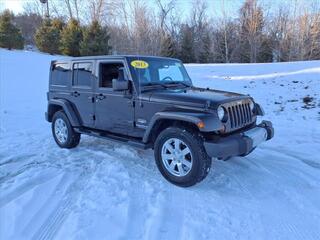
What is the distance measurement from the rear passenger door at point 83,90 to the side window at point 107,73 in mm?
254

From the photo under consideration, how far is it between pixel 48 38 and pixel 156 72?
90.1 ft

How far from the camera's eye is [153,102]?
4.96 metres

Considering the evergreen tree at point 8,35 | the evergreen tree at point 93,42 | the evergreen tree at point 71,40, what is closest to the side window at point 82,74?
the evergreen tree at point 93,42

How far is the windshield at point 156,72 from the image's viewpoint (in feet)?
17.3

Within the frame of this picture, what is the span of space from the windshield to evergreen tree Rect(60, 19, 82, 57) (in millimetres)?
25268

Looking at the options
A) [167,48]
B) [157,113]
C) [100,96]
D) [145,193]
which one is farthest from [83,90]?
[167,48]

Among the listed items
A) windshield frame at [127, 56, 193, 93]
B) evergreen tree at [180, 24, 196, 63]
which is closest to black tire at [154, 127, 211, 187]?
windshield frame at [127, 56, 193, 93]

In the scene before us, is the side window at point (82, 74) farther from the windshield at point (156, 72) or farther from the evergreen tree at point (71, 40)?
the evergreen tree at point (71, 40)

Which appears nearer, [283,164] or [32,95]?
[283,164]

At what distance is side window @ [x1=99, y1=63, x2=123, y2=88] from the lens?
562 centimetres

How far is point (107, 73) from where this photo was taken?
5.75 metres

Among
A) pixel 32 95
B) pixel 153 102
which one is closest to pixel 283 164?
pixel 153 102

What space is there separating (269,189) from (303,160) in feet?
4.98

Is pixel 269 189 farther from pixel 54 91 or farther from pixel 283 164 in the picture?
pixel 54 91
